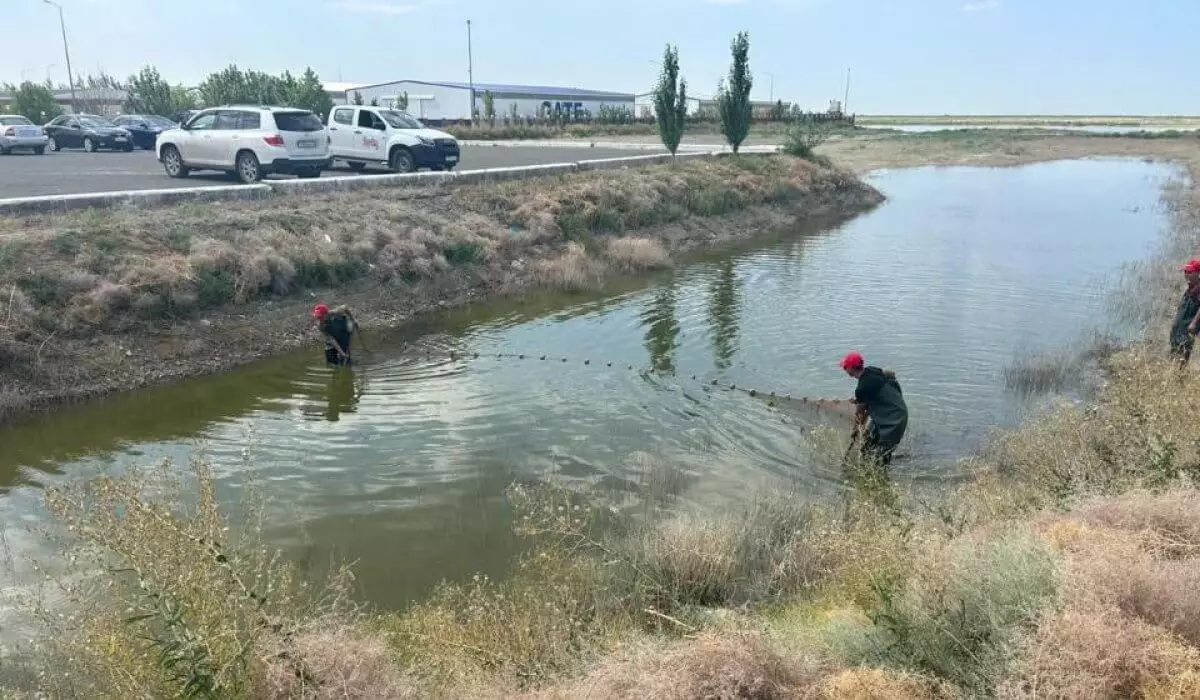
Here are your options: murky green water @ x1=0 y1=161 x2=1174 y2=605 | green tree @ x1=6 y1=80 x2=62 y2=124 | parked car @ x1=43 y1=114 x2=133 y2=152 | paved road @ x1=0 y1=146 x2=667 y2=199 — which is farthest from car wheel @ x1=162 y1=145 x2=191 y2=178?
green tree @ x1=6 y1=80 x2=62 y2=124

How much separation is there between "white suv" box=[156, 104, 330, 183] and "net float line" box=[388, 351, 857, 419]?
9.17 meters

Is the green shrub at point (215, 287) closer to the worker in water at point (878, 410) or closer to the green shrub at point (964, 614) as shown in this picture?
the worker in water at point (878, 410)

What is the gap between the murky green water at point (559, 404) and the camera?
786 centimetres

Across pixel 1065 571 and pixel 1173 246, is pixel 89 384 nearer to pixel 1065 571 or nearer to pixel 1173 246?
pixel 1065 571

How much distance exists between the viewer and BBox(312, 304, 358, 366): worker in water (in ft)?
37.5

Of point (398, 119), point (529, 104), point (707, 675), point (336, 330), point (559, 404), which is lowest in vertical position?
point (559, 404)

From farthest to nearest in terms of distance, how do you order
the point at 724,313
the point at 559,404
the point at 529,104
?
1. the point at 529,104
2. the point at 724,313
3. the point at 559,404

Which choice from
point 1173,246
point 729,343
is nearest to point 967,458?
point 729,343

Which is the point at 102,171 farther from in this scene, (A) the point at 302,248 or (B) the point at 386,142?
(A) the point at 302,248

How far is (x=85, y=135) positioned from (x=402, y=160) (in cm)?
1689

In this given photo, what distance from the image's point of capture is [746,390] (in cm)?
1129

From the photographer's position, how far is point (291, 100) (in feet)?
156

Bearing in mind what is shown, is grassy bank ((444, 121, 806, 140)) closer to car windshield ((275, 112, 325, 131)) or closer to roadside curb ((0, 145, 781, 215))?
roadside curb ((0, 145, 781, 215))

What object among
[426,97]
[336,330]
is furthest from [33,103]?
[336,330]
